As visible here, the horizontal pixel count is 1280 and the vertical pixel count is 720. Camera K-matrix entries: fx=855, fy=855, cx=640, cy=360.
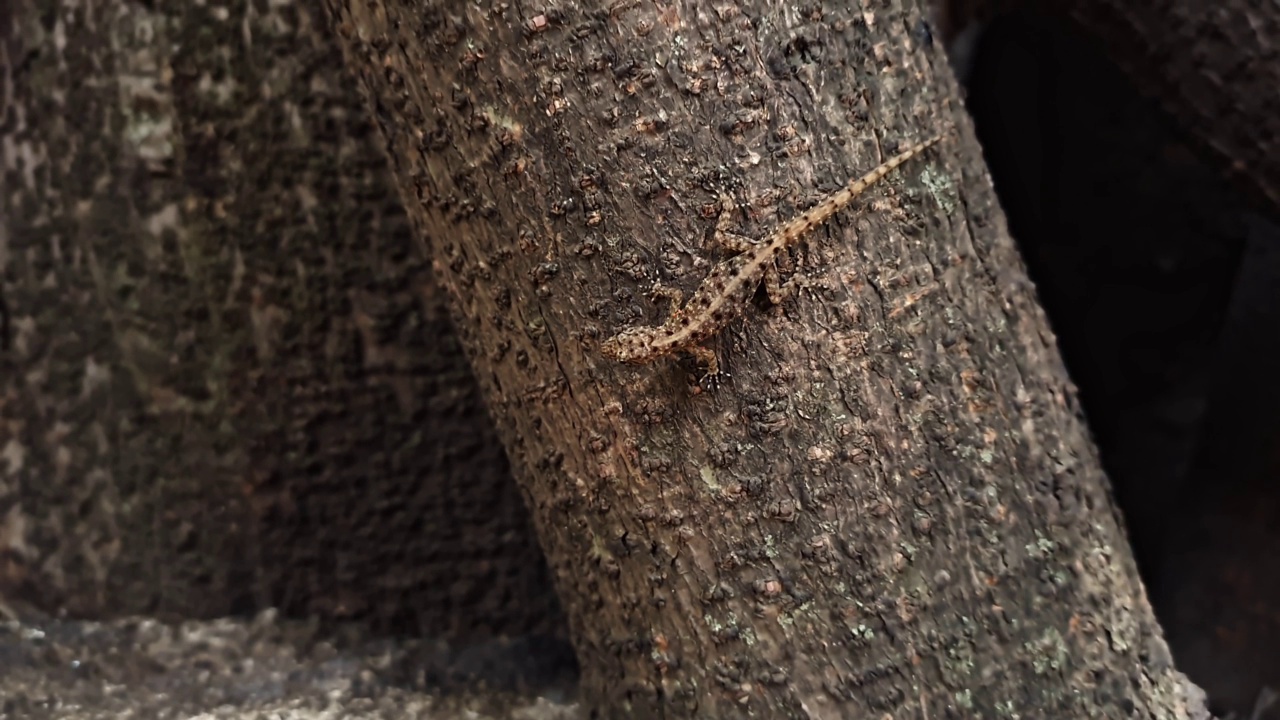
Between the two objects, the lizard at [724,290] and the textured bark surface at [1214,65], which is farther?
the textured bark surface at [1214,65]

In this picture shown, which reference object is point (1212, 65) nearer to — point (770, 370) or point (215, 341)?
point (770, 370)

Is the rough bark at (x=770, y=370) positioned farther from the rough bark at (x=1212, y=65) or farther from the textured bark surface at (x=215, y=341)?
the rough bark at (x=1212, y=65)

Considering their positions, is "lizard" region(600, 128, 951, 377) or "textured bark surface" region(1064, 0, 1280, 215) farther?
"textured bark surface" region(1064, 0, 1280, 215)

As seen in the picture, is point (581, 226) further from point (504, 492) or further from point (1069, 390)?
point (504, 492)

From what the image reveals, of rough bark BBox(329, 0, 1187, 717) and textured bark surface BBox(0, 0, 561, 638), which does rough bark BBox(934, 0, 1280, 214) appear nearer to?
rough bark BBox(329, 0, 1187, 717)

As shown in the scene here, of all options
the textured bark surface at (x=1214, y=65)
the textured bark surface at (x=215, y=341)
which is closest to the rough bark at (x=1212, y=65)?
the textured bark surface at (x=1214, y=65)

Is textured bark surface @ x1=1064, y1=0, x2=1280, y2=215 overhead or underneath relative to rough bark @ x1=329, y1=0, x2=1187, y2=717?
overhead

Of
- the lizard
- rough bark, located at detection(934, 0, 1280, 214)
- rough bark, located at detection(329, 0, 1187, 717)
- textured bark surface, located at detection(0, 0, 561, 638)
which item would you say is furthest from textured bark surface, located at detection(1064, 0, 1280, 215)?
textured bark surface, located at detection(0, 0, 561, 638)
